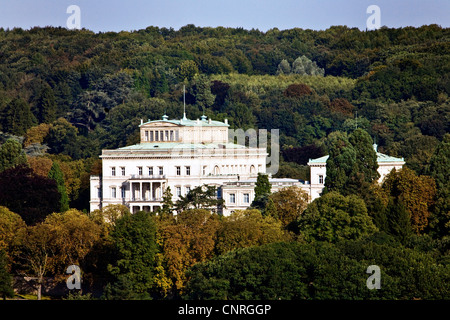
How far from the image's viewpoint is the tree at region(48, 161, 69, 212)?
102 metres

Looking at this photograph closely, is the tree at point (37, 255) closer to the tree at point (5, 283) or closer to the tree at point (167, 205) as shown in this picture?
the tree at point (5, 283)

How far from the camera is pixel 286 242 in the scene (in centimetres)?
7800

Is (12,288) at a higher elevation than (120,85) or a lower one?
lower

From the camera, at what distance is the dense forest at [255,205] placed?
72812 millimetres

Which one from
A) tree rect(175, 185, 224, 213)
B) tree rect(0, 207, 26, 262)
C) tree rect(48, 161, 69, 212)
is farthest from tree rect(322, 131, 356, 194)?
tree rect(0, 207, 26, 262)

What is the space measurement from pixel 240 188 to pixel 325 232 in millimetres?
18056

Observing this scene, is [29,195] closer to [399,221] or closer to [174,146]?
[174,146]

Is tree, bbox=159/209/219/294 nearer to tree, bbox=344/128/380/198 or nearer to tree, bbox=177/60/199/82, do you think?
tree, bbox=344/128/380/198

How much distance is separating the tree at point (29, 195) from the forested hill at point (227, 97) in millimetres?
A: 23365

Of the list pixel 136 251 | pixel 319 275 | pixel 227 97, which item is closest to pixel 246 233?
pixel 136 251

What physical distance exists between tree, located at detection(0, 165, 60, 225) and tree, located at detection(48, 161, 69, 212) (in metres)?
0.85

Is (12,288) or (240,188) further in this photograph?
(240,188)

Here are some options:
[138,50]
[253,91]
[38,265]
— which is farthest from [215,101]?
[38,265]

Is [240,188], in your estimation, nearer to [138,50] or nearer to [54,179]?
[54,179]
